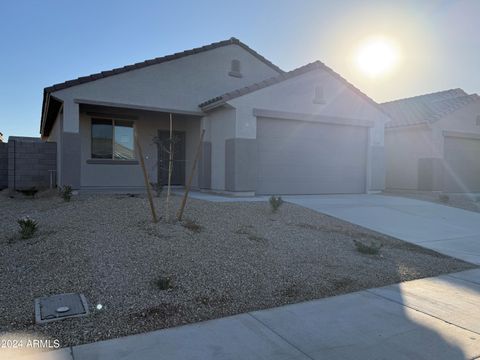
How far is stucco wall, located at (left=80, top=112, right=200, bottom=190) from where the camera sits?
14.6 meters

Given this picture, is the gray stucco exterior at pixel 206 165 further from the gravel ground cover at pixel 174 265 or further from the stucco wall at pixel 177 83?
the gravel ground cover at pixel 174 265

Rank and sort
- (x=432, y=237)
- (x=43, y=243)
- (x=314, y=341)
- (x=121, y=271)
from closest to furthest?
1. (x=314, y=341)
2. (x=121, y=271)
3. (x=43, y=243)
4. (x=432, y=237)

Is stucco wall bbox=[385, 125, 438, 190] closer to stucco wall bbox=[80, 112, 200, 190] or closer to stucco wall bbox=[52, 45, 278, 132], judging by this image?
stucco wall bbox=[52, 45, 278, 132]

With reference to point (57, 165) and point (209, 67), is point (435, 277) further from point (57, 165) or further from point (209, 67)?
point (57, 165)

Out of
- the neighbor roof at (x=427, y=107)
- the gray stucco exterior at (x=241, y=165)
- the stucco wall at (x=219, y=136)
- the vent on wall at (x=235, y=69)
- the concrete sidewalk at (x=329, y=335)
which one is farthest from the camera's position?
the neighbor roof at (x=427, y=107)

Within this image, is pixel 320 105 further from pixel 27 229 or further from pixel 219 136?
pixel 27 229

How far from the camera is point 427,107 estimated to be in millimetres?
20969

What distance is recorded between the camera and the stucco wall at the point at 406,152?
18.9 metres

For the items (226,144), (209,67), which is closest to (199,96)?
(209,67)

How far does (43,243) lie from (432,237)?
838 centimetres

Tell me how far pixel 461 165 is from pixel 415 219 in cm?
1008

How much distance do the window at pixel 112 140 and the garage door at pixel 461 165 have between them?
46.7 ft

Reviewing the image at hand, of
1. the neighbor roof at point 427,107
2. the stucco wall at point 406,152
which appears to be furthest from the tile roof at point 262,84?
the stucco wall at point 406,152

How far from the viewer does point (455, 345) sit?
413cm
